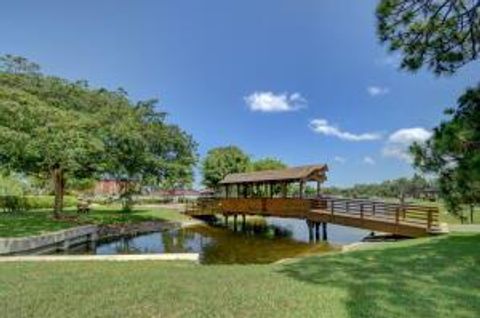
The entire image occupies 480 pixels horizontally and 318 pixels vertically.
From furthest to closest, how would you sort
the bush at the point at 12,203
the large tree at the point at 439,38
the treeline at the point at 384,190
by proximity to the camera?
1. the treeline at the point at 384,190
2. the bush at the point at 12,203
3. the large tree at the point at 439,38

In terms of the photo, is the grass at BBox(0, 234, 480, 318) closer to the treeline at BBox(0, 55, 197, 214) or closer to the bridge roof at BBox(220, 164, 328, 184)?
the treeline at BBox(0, 55, 197, 214)

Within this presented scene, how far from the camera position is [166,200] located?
171 ft

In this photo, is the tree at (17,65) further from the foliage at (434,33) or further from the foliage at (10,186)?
the foliage at (434,33)

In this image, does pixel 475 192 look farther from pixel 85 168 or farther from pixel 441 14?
pixel 85 168

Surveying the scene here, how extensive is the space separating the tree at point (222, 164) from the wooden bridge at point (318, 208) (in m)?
15.0

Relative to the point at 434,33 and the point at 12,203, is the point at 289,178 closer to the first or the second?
the point at 434,33

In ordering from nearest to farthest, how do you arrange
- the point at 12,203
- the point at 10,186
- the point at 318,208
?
the point at 318,208
the point at 12,203
the point at 10,186

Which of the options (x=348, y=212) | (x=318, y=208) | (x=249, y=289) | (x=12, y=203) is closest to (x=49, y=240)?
(x=249, y=289)

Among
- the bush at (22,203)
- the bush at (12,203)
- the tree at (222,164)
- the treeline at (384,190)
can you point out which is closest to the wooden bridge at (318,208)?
the bush at (22,203)

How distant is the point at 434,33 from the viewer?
850 cm

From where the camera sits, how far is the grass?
5.65m

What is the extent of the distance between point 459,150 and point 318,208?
1715cm

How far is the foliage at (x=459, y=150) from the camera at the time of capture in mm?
7102

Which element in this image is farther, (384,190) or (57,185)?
(384,190)
